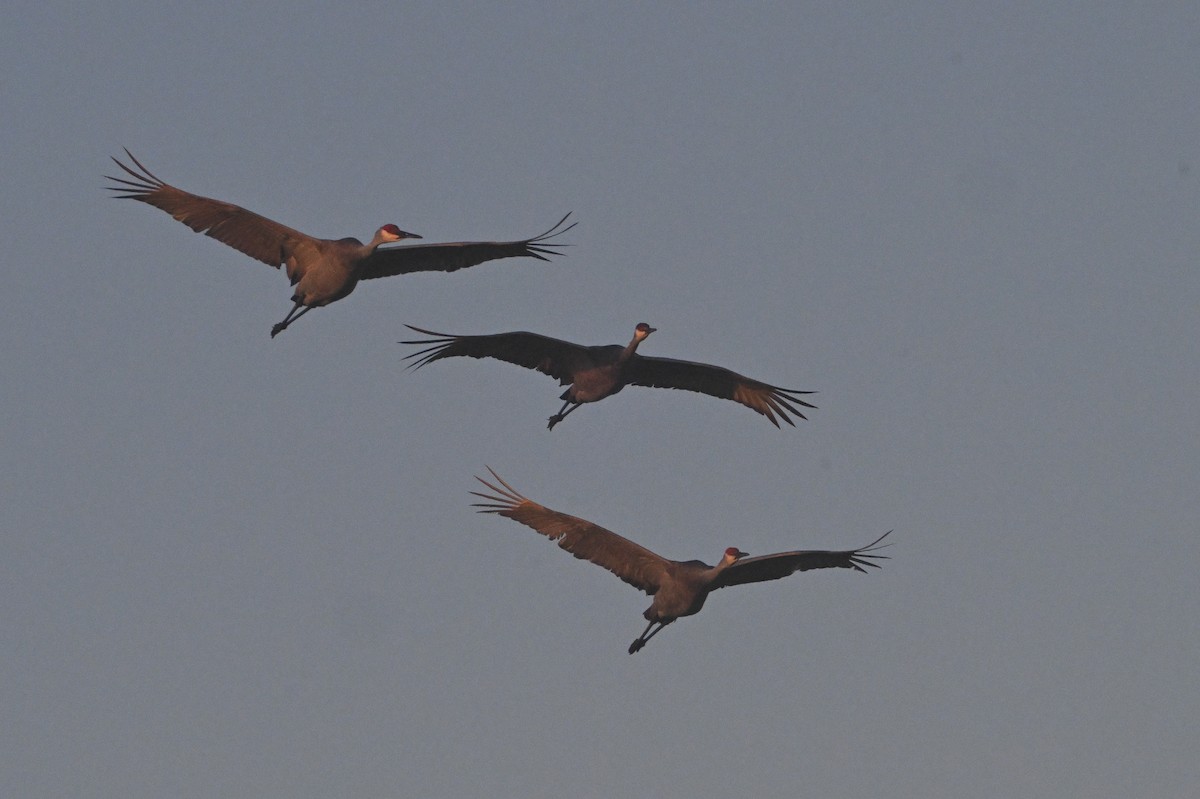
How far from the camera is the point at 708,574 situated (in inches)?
1298

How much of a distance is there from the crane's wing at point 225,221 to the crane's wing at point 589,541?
4.30 metres

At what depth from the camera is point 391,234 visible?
32.1m

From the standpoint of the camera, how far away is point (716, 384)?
119 feet

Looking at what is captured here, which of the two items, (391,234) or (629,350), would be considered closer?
(391,234)

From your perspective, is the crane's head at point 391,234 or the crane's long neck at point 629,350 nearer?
the crane's head at point 391,234

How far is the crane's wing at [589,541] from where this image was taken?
1284 inches

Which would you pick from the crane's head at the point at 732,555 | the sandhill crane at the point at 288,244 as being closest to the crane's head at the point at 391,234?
the sandhill crane at the point at 288,244

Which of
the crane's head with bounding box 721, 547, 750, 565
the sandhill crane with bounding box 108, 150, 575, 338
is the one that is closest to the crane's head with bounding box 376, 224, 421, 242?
the sandhill crane with bounding box 108, 150, 575, 338

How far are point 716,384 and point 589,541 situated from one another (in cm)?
449

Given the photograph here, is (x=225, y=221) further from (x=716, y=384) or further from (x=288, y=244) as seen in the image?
(x=716, y=384)

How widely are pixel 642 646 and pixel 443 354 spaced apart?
5258 millimetres

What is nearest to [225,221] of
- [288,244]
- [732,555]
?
[288,244]

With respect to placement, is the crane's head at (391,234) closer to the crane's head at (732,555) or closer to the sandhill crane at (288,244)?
the sandhill crane at (288,244)

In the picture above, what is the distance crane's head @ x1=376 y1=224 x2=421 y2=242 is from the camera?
32031mm
